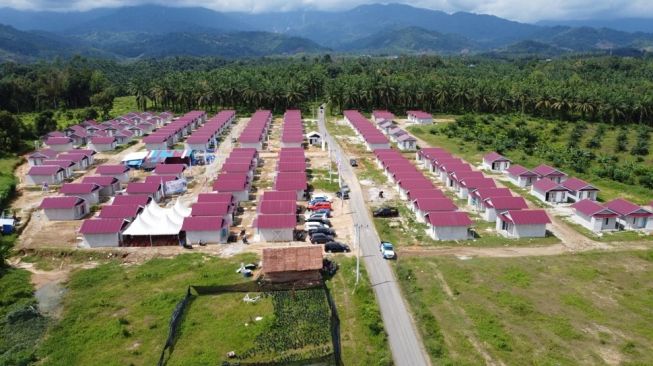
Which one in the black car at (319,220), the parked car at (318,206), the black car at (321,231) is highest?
the parked car at (318,206)

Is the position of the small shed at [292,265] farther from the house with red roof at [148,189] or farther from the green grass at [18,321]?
the house with red roof at [148,189]

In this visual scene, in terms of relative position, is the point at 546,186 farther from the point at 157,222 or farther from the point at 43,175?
the point at 43,175

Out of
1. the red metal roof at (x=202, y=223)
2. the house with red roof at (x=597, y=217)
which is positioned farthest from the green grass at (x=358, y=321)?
the house with red roof at (x=597, y=217)

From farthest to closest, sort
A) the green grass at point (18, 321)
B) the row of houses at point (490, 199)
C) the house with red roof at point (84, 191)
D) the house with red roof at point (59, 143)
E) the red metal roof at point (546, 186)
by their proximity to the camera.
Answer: the house with red roof at point (59, 143) → the red metal roof at point (546, 186) → the house with red roof at point (84, 191) → the row of houses at point (490, 199) → the green grass at point (18, 321)

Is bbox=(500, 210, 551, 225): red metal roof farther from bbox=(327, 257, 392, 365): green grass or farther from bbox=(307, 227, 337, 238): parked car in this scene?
bbox=(307, 227, 337, 238): parked car

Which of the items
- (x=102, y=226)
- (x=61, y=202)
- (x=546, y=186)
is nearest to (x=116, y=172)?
(x=61, y=202)
